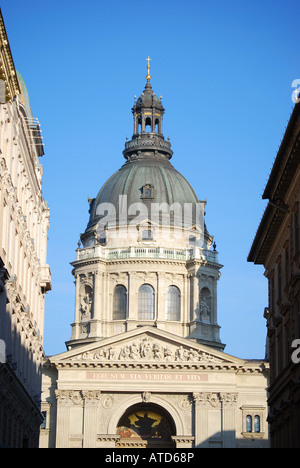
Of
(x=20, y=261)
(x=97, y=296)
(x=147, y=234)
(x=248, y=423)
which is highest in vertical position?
(x=147, y=234)

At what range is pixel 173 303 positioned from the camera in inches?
4109

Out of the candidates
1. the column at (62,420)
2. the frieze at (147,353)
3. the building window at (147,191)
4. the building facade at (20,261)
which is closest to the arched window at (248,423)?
the frieze at (147,353)

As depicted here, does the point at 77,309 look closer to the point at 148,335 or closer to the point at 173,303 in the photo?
the point at 173,303

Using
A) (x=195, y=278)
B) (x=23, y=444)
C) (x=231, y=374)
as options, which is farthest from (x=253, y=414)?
(x=23, y=444)

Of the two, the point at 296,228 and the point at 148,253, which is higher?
the point at 148,253

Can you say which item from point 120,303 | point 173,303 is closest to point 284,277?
point 173,303

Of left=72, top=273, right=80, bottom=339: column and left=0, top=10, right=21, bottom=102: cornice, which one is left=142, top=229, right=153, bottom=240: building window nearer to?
left=72, top=273, right=80, bottom=339: column

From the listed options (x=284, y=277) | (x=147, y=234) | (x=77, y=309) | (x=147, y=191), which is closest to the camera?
(x=284, y=277)

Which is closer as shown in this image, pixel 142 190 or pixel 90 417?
pixel 90 417

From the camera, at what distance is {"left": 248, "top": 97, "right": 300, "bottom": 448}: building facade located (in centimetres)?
3888

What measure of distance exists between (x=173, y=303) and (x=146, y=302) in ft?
8.64

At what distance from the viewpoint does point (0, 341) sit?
4081cm

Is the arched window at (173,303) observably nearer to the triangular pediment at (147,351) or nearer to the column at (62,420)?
the triangular pediment at (147,351)

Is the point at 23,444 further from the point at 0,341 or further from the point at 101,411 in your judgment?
the point at 101,411
